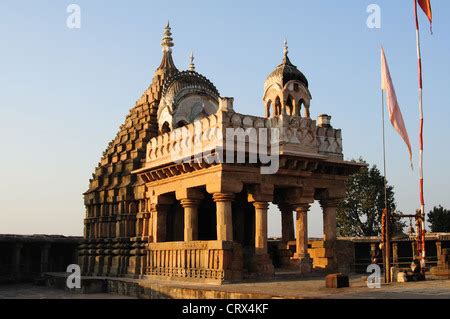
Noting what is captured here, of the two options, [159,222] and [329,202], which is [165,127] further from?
[329,202]

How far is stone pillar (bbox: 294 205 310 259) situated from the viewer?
19.5 m

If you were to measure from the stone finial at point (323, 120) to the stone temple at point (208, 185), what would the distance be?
38mm

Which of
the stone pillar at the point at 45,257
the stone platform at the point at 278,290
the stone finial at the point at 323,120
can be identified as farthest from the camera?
the stone pillar at the point at 45,257

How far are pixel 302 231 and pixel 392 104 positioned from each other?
5.49 meters

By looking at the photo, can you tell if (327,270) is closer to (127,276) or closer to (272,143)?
(272,143)

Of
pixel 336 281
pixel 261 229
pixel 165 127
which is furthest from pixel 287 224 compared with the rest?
pixel 336 281

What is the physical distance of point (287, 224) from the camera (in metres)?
22.8

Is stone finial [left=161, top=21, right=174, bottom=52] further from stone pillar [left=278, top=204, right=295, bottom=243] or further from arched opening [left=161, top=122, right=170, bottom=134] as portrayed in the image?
stone pillar [left=278, top=204, right=295, bottom=243]

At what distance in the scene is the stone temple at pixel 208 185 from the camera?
18.0m

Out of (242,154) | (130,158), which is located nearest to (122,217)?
(130,158)

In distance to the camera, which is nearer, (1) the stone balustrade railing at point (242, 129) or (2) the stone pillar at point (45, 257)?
(1) the stone balustrade railing at point (242, 129)

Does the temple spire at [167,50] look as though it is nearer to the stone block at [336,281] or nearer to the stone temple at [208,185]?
the stone temple at [208,185]

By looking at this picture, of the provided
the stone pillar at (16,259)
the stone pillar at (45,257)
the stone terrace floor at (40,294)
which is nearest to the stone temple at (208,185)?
the stone terrace floor at (40,294)
